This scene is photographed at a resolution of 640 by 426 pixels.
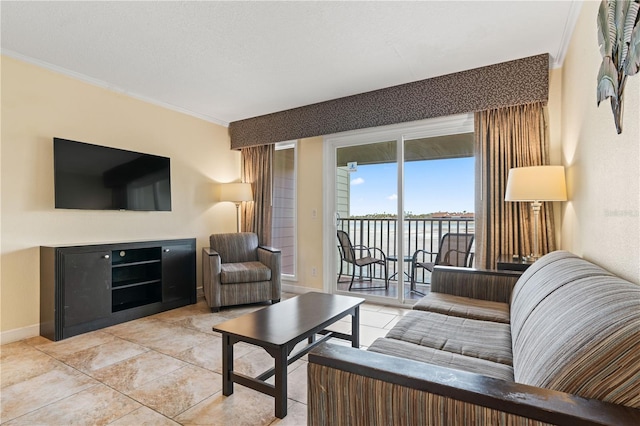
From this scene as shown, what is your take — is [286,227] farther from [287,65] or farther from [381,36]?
[381,36]

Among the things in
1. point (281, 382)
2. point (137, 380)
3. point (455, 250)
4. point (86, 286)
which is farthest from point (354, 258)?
point (86, 286)

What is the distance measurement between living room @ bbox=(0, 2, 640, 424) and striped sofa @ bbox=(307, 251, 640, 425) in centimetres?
39

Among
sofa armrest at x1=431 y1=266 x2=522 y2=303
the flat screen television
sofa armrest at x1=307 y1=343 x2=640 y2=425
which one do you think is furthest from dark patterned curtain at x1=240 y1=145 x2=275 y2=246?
sofa armrest at x1=307 y1=343 x2=640 y2=425

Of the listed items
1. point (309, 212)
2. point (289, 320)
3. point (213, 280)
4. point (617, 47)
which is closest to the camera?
point (617, 47)

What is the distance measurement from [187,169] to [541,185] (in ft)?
12.6

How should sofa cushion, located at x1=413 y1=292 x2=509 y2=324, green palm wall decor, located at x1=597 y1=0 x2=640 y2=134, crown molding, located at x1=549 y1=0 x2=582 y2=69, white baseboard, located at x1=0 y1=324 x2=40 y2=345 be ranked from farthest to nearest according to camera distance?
white baseboard, located at x1=0 y1=324 x2=40 y2=345 → crown molding, located at x1=549 y1=0 x2=582 y2=69 → sofa cushion, located at x1=413 y1=292 x2=509 y2=324 → green palm wall decor, located at x1=597 y1=0 x2=640 y2=134

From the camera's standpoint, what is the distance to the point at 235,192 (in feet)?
Result: 14.3

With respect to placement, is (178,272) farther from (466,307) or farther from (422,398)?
(422,398)

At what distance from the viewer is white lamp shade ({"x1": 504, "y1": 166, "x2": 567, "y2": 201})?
2.34 m

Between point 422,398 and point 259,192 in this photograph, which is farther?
point 259,192

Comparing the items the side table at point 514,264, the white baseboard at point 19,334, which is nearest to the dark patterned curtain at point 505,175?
the side table at point 514,264

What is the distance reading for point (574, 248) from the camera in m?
2.25

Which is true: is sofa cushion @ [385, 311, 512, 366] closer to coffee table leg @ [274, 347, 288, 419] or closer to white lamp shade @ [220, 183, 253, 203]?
coffee table leg @ [274, 347, 288, 419]

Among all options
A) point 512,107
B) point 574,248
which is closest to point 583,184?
point 574,248
